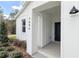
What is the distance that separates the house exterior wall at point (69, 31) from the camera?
4172 millimetres

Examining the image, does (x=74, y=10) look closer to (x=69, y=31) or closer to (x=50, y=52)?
(x=69, y=31)

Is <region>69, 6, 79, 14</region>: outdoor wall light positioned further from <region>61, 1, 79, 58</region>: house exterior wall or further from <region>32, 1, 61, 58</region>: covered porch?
<region>32, 1, 61, 58</region>: covered porch

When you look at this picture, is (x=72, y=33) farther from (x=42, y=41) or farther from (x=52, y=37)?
(x=52, y=37)

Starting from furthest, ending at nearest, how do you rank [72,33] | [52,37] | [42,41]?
1. [52,37]
2. [42,41]
3. [72,33]

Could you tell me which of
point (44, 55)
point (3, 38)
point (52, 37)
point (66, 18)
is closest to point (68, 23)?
point (66, 18)

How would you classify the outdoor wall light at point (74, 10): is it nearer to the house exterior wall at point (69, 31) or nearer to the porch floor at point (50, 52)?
A: the house exterior wall at point (69, 31)

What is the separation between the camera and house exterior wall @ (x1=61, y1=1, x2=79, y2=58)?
4.17m

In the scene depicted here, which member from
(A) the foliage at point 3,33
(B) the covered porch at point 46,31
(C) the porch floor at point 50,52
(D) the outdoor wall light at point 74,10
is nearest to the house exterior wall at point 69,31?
(D) the outdoor wall light at point 74,10

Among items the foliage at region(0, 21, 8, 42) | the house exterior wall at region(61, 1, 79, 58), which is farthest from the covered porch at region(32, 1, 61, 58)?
the foliage at region(0, 21, 8, 42)

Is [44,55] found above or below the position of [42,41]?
below

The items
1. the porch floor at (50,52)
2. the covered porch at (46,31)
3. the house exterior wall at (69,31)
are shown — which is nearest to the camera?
the house exterior wall at (69,31)

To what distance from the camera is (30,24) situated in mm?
8461

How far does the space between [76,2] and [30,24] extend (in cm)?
491

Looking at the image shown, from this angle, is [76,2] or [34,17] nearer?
[76,2]
